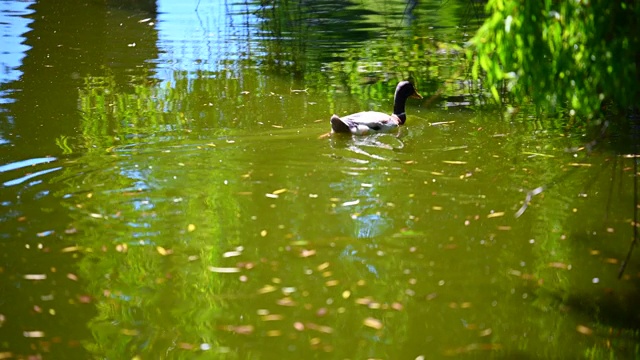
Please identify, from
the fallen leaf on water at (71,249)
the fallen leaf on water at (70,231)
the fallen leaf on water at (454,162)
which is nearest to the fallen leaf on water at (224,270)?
the fallen leaf on water at (71,249)

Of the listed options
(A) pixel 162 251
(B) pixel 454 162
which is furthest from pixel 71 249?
(B) pixel 454 162

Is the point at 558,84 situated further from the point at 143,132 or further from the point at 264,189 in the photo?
the point at 143,132

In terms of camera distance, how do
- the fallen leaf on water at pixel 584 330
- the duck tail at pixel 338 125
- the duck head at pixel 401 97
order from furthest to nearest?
1. the duck head at pixel 401 97
2. the duck tail at pixel 338 125
3. the fallen leaf on water at pixel 584 330

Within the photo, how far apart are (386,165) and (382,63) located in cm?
525

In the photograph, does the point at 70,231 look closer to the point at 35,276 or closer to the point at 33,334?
the point at 35,276

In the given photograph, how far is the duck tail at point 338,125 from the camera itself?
1024 cm

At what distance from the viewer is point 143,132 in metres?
10.3

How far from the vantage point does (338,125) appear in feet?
33.8

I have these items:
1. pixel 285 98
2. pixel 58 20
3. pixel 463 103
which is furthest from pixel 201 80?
pixel 58 20

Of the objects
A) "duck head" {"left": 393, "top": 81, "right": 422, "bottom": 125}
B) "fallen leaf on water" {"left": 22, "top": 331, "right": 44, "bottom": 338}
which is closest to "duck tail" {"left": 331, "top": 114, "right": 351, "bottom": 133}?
"duck head" {"left": 393, "top": 81, "right": 422, "bottom": 125}

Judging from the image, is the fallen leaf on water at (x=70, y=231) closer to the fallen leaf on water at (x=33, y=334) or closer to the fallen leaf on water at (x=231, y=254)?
the fallen leaf on water at (x=231, y=254)

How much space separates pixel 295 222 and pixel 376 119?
3.59 metres

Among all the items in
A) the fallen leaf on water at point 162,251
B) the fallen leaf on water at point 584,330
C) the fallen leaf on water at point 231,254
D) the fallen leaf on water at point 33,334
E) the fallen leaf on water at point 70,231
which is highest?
the fallen leaf on water at point 70,231

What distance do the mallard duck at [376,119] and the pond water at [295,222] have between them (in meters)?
0.20
